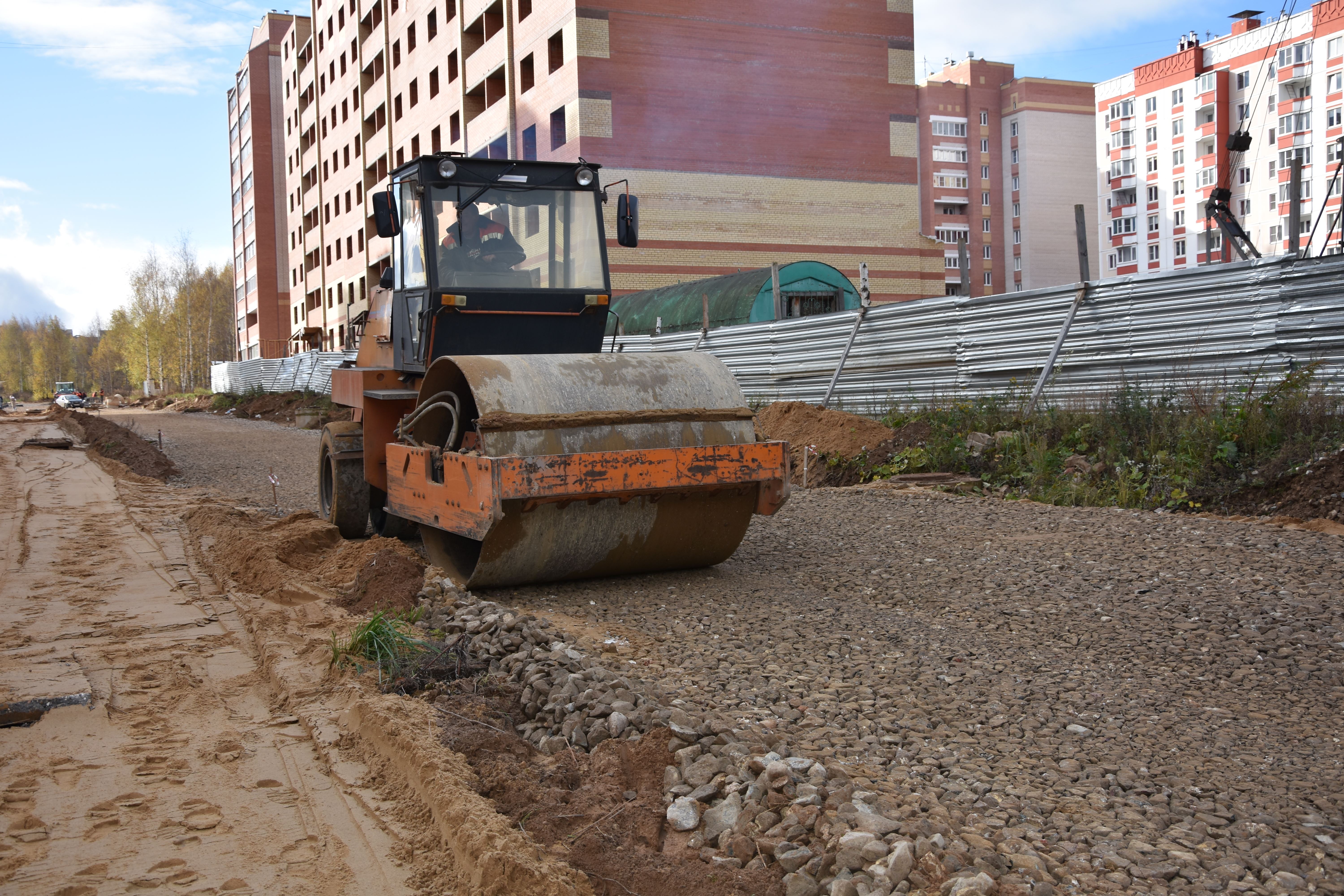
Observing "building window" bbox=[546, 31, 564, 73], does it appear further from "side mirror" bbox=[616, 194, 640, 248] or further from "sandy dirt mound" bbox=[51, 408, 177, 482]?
"side mirror" bbox=[616, 194, 640, 248]

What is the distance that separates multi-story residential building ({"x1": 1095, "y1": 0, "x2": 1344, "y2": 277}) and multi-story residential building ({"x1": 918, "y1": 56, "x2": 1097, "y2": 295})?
23.1 feet

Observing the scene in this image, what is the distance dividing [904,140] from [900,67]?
2462 millimetres

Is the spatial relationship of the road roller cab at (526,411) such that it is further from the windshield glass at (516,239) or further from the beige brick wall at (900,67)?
the beige brick wall at (900,67)

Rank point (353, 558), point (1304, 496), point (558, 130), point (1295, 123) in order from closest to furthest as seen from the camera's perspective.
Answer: point (353, 558), point (1304, 496), point (558, 130), point (1295, 123)

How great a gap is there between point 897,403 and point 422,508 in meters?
8.57

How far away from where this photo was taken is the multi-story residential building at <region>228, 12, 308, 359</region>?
2805 inches

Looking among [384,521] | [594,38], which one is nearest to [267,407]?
A: [594,38]

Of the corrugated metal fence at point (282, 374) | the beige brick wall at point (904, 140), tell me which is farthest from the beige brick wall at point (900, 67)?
the corrugated metal fence at point (282, 374)

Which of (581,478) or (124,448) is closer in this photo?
(581,478)

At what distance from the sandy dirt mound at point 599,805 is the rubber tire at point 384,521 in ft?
15.4

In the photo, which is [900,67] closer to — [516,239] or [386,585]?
[516,239]

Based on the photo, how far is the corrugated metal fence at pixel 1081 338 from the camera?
31.6 ft

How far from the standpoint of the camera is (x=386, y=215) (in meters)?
7.71

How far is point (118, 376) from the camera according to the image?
117m
